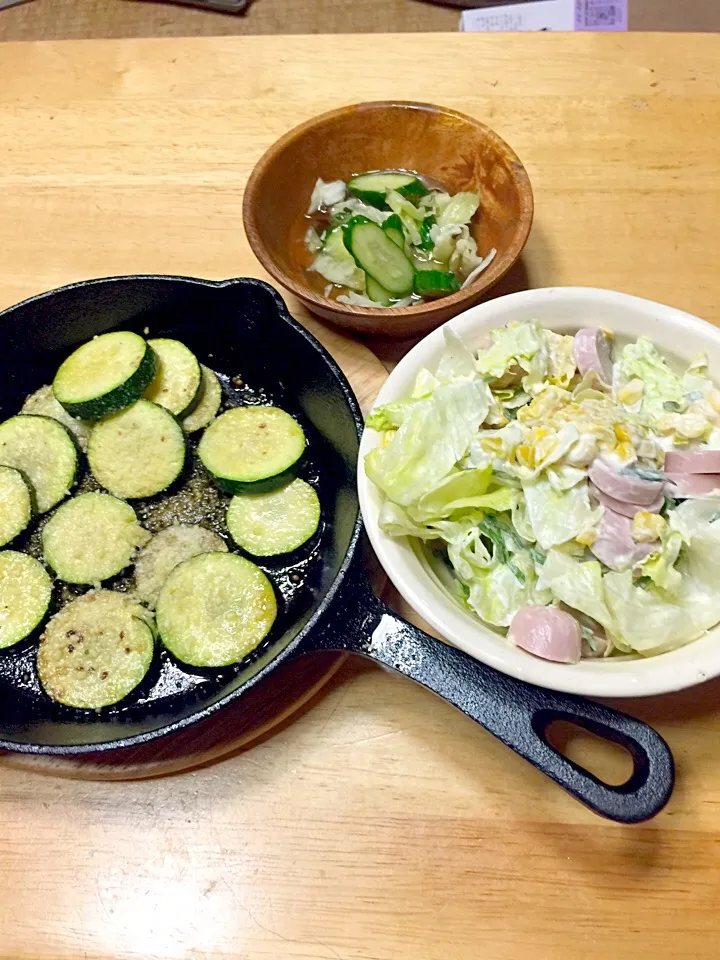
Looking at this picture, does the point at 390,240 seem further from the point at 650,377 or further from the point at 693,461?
the point at 693,461

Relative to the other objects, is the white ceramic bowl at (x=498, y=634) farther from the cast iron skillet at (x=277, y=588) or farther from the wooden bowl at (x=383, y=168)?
the wooden bowl at (x=383, y=168)

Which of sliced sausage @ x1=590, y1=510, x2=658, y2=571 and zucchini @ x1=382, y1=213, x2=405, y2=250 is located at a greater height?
zucchini @ x1=382, y1=213, x2=405, y2=250

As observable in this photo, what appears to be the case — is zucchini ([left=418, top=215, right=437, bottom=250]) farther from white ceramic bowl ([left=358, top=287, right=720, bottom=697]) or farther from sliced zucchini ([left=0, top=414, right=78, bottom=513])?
sliced zucchini ([left=0, top=414, right=78, bottom=513])

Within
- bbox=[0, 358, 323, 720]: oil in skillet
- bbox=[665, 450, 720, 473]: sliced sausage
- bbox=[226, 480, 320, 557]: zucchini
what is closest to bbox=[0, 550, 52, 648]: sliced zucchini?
bbox=[0, 358, 323, 720]: oil in skillet

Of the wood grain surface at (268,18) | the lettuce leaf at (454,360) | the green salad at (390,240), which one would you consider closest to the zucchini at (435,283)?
the green salad at (390,240)

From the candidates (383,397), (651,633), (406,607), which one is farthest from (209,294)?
(651,633)

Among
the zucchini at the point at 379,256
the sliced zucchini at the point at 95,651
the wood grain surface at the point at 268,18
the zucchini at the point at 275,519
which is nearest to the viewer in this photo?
the sliced zucchini at the point at 95,651

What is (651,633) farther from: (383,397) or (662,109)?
(662,109)
